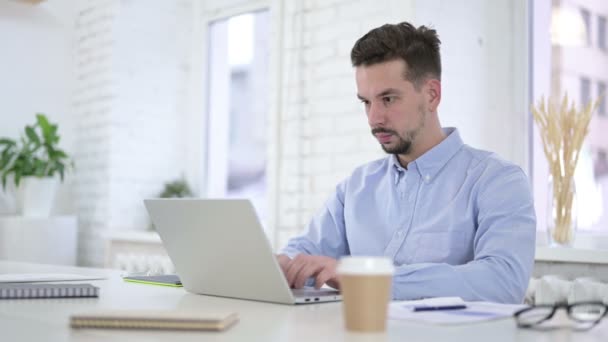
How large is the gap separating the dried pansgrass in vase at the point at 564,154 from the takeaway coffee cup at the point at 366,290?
6.00ft

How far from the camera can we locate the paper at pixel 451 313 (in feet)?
3.85

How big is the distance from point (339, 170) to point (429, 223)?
4.41 ft

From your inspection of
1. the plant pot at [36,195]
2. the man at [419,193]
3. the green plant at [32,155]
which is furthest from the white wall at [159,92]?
the man at [419,193]

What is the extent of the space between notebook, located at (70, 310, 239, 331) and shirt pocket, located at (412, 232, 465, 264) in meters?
0.99

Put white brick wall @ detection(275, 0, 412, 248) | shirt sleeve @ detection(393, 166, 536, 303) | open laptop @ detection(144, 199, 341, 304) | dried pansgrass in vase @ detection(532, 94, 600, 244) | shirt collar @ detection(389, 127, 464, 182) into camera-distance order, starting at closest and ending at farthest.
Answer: open laptop @ detection(144, 199, 341, 304), shirt sleeve @ detection(393, 166, 536, 303), shirt collar @ detection(389, 127, 464, 182), dried pansgrass in vase @ detection(532, 94, 600, 244), white brick wall @ detection(275, 0, 412, 248)

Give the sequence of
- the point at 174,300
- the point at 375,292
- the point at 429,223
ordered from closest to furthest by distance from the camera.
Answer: the point at 375,292
the point at 174,300
the point at 429,223

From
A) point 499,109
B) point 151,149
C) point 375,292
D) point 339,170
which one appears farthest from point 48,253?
point 375,292

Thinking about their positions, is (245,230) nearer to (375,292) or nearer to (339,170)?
(375,292)

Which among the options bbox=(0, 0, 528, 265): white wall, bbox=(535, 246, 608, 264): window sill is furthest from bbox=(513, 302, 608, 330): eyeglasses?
bbox=(0, 0, 528, 265): white wall

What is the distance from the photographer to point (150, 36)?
4555mm

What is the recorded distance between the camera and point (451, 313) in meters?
1.24

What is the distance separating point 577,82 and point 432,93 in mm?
1120

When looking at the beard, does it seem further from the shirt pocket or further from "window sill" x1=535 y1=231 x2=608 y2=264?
"window sill" x1=535 y1=231 x2=608 y2=264

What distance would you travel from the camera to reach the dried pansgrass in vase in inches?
105
